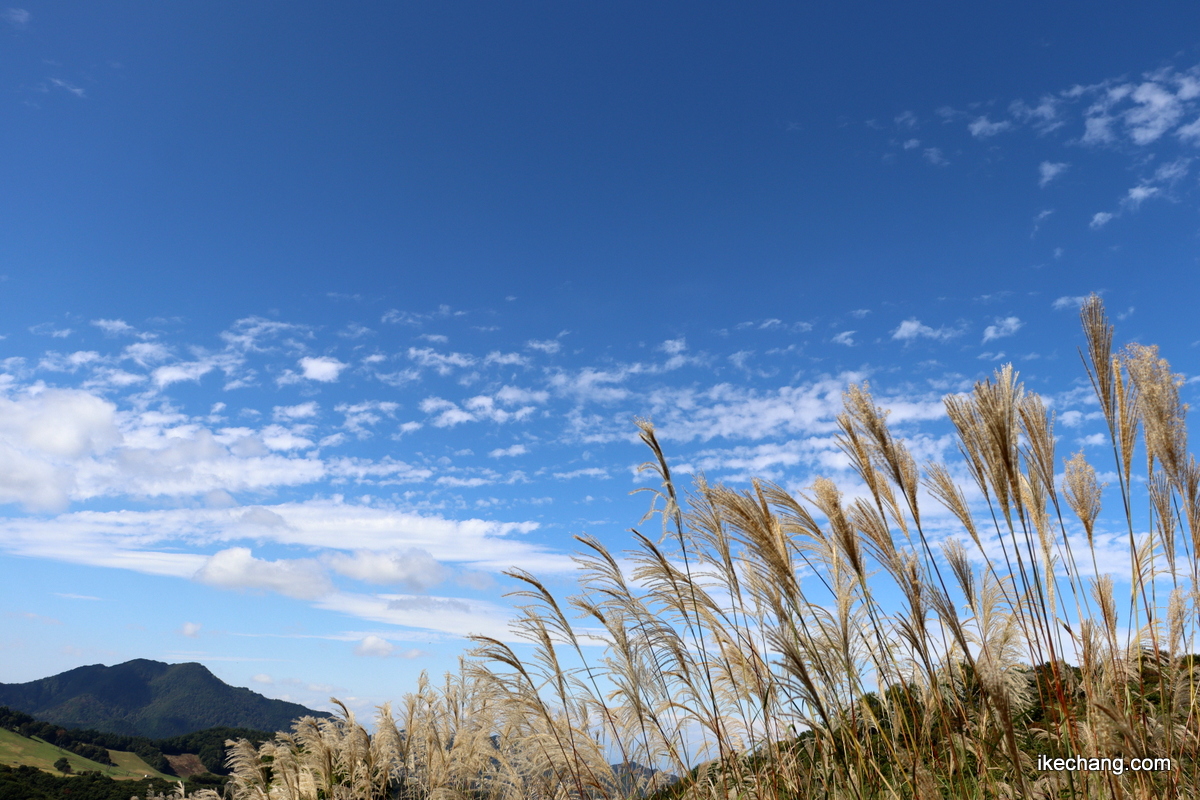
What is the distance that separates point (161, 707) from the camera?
181 metres

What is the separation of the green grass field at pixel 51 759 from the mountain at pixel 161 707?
212ft

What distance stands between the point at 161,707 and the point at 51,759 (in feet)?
430

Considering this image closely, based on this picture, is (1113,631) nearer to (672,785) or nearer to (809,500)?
(809,500)

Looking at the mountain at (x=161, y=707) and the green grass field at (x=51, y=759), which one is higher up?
the green grass field at (x=51, y=759)

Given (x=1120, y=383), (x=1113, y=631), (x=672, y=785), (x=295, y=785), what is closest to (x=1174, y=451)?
(x=1120, y=383)

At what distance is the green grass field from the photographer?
2776 inches

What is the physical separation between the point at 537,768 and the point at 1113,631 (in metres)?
3.39

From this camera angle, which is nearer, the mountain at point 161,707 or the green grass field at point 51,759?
the green grass field at point 51,759

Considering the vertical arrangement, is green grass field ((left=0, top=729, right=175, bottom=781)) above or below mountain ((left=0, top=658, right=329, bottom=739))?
above

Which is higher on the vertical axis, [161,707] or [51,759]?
[51,759]

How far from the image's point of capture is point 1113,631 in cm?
320

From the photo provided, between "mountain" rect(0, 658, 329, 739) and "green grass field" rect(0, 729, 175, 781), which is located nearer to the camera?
"green grass field" rect(0, 729, 175, 781)

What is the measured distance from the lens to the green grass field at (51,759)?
7050 centimetres

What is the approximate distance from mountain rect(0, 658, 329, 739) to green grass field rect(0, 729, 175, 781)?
6454 cm
